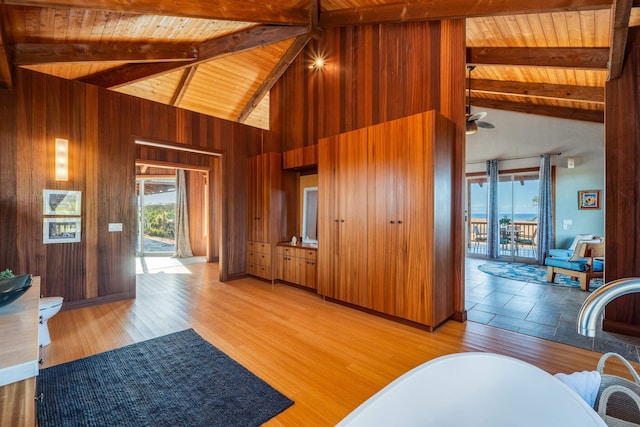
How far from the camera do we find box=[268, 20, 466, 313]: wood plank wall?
3344 millimetres

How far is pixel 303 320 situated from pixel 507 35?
5.06 metres

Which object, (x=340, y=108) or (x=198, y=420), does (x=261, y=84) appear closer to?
(x=340, y=108)

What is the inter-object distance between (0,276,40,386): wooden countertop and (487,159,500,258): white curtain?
8.93 m

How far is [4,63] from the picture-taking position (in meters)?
2.75

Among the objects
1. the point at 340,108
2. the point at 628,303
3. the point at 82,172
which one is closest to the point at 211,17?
the point at 340,108

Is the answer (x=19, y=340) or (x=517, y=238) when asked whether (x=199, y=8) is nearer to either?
(x=19, y=340)

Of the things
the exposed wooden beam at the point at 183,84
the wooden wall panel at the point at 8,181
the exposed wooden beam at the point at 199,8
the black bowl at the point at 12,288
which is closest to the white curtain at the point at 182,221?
the exposed wooden beam at the point at 183,84

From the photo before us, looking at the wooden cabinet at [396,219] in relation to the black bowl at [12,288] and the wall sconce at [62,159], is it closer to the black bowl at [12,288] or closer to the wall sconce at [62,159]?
the black bowl at [12,288]

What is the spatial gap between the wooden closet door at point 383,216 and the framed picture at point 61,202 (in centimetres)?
401

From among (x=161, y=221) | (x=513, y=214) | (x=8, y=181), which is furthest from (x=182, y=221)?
(x=513, y=214)

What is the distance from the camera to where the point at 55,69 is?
4266 millimetres

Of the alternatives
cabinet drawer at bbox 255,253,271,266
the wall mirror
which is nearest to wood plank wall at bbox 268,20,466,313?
the wall mirror

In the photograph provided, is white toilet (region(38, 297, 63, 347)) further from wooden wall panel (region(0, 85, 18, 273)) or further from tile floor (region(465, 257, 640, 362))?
tile floor (region(465, 257, 640, 362))

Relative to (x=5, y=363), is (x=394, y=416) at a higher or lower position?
lower
